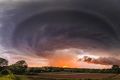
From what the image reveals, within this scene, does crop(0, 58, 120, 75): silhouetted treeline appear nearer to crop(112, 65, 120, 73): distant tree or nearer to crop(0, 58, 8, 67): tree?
crop(112, 65, 120, 73): distant tree

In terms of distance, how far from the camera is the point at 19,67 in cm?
10500

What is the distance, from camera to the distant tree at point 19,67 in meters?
100

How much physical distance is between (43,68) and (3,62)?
2281cm

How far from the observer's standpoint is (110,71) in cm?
11156

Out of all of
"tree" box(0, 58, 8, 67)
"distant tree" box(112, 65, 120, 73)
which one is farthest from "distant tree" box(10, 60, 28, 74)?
"distant tree" box(112, 65, 120, 73)

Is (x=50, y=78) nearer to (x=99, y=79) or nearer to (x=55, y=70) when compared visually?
(x=99, y=79)

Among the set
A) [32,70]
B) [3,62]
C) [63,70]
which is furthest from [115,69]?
[3,62]

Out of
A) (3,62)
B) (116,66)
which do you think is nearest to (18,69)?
(3,62)

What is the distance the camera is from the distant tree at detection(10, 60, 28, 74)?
329 ft

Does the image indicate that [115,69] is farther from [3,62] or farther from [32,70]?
[3,62]

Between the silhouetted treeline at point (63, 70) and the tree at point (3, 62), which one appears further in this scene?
the tree at point (3, 62)

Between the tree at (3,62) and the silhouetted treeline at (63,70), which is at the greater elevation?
the tree at (3,62)

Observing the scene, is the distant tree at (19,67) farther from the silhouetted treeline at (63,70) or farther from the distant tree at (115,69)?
the distant tree at (115,69)

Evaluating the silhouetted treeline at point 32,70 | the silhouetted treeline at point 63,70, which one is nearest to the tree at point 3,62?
the silhouetted treeline at point 32,70
